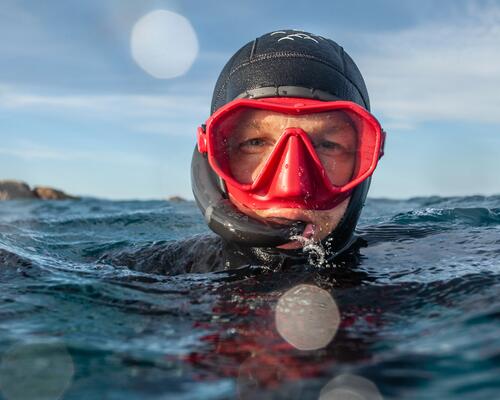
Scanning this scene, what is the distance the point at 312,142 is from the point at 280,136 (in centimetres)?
22

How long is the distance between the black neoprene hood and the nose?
20cm

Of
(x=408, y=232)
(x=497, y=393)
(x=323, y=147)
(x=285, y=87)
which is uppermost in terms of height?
(x=285, y=87)

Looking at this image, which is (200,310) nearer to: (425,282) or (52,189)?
(425,282)

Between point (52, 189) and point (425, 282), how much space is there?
1894 centimetres

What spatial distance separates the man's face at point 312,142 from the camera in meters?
2.95

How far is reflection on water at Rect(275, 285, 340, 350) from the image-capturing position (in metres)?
1.87

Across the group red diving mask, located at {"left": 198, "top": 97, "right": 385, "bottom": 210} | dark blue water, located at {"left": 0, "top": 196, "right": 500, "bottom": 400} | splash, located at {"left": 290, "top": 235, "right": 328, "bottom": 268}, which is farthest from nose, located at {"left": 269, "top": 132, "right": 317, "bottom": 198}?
dark blue water, located at {"left": 0, "top": 196, "right": 500, "bottom": 400}

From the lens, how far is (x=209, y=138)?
9.82ft

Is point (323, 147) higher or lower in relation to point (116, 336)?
higher

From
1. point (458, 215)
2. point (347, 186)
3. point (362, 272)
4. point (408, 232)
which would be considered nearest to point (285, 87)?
point (347, 186)

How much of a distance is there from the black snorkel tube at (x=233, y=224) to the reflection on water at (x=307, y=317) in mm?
345

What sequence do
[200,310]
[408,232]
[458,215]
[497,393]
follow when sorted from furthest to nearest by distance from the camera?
[458,215] → [408,232] → [200,310] → [497,393]

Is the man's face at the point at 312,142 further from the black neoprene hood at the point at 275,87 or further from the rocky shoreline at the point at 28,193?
the rocky shoreline at the point at 28,193

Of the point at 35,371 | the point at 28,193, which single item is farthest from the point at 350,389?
the point at 28,193
